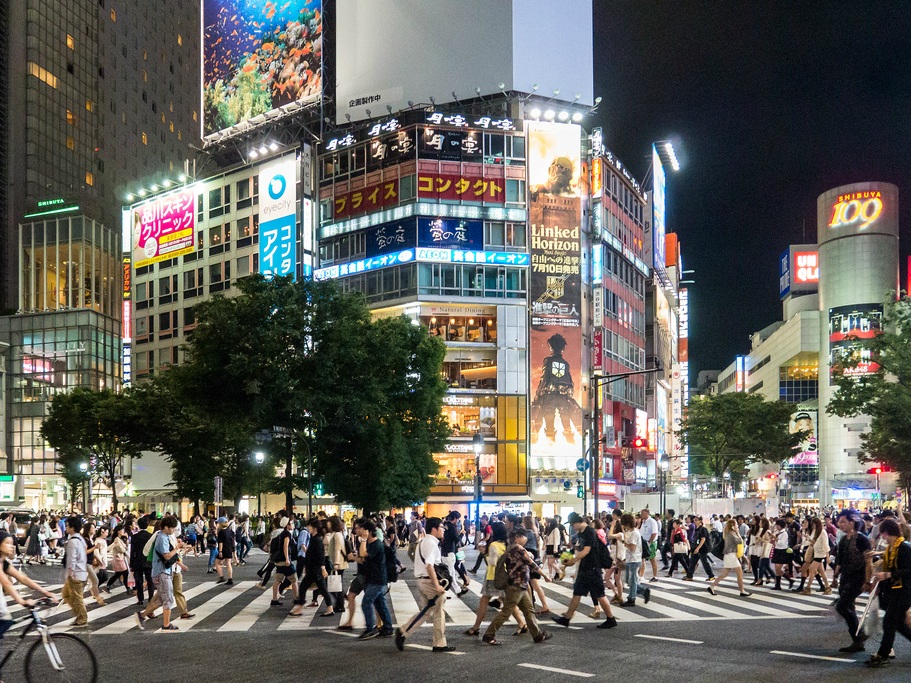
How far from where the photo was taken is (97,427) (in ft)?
182

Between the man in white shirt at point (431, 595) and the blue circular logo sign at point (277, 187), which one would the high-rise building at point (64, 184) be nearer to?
the blue circular logo sign at point (277, 187)

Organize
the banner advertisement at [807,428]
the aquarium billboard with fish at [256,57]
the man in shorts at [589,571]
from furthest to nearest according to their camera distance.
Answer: the banner advertisement at [807,428], the aquarium billboard with fish at [256,57], the man in shorts at [589,571]

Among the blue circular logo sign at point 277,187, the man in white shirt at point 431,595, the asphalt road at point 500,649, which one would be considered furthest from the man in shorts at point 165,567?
the blue circular logo sign at point 277,187

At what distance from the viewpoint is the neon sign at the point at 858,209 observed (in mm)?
115375

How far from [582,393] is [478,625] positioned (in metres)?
53.4

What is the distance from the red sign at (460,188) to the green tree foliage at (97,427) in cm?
2371

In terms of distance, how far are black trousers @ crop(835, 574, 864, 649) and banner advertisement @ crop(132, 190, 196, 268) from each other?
75825 mm

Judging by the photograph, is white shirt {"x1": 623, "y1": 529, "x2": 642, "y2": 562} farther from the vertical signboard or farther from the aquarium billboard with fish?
the aquarium billboard with fish

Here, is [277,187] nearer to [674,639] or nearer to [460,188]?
[460,188]

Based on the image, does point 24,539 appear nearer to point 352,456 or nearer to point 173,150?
point 352,456

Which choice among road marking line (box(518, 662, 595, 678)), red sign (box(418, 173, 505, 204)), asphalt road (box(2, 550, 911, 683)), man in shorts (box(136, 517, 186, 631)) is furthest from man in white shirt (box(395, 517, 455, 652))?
red sign (box(418, 173, 505, 204))

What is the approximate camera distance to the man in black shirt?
12.3m

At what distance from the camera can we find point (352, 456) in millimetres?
42750

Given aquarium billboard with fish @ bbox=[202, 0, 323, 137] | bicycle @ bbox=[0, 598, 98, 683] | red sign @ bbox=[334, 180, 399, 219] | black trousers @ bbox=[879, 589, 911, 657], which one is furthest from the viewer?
aquarium billboard with fish @ bbox=[202, 0, 323, 137]
